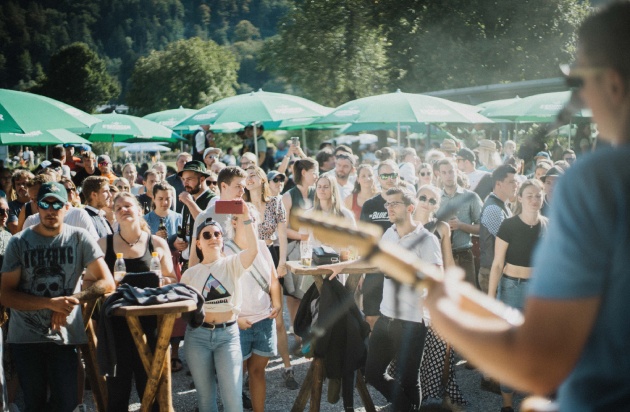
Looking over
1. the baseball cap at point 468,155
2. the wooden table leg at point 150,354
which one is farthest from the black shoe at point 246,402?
the baseball cap at point 468,155

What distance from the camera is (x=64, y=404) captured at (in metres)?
4.58

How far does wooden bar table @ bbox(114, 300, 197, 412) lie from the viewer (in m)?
4.26

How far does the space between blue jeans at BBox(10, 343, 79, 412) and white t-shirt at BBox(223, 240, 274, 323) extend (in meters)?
1.36

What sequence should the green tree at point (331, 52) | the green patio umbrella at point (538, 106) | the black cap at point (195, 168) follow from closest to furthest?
the black cap at point (195, 168) < the green patio umbrella at point (538, 106) < the green tree at point (331, 52)

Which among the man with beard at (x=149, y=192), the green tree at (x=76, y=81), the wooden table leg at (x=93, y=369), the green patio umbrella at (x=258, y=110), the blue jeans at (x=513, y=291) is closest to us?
the wooden table leg at (x=93, y=369)

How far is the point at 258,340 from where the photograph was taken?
5.26 m

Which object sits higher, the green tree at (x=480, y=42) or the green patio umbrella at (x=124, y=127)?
the green tree at (x=480, y=42)

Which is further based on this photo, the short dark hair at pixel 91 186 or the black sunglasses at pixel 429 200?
the short dark hair at pixel 91 186

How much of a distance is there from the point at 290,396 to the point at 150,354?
2.02 m

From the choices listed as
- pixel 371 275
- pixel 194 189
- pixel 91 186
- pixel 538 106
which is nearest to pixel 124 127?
pixel 194 189

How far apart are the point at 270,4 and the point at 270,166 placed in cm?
15899

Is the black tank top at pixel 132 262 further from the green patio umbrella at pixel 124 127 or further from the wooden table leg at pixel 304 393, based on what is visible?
the green patio umbrella at pixel 124 127

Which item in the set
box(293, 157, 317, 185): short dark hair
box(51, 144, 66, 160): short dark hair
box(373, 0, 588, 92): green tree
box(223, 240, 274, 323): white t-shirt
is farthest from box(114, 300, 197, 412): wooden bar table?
box(373, 0, 588, 92): green tree

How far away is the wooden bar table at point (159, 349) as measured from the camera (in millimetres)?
4258
